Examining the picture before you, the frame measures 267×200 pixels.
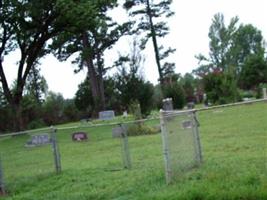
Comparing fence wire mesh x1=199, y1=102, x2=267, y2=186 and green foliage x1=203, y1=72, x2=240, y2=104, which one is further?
green foliage x1=203, y1=72, x2=240, y2=104

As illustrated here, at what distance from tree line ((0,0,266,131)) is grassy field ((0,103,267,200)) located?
18.7 m

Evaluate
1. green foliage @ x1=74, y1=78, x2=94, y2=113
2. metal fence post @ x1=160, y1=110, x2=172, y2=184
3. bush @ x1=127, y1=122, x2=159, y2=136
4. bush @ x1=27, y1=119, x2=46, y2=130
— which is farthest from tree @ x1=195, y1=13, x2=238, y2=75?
metal fence post @ x1=160, y1=110, x2=172, y2=184

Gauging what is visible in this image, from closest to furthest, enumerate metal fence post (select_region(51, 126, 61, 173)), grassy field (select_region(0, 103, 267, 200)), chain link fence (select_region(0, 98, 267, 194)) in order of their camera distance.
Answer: grassy field (select_region(0, 103, 267, 200))
chain link fence (select_region(0, 98, 267, 194))
metal fence post (select_region(51, 126, 61, 173))

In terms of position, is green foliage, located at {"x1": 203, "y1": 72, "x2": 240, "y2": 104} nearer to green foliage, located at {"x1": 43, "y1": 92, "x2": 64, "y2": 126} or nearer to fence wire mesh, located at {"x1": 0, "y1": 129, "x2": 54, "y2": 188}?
green foliage, located at {"x1": 43, "y1": 92, "x2": 64, "y2": 126}

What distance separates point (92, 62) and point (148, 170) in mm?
52579

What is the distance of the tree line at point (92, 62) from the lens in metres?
41.7

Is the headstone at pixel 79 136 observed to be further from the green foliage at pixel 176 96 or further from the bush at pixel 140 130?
the green foliage at pixel 176 96

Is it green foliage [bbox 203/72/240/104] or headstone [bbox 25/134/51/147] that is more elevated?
green foliage [bbox 203/72/240/104]

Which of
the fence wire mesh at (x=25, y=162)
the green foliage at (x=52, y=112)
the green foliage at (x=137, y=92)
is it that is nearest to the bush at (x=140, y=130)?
the fence wire mesh at (x=25, y=162)

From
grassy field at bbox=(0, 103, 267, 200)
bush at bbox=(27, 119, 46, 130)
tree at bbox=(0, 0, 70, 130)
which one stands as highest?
tree at bbox=(0, 0, 70, 130)

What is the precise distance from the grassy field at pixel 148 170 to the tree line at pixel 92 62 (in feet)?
61.2

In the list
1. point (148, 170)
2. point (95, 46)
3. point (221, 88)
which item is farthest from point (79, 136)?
point (95, 46)

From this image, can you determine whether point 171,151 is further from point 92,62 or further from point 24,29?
point 92,62

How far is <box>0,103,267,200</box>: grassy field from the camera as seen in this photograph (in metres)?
9.09
